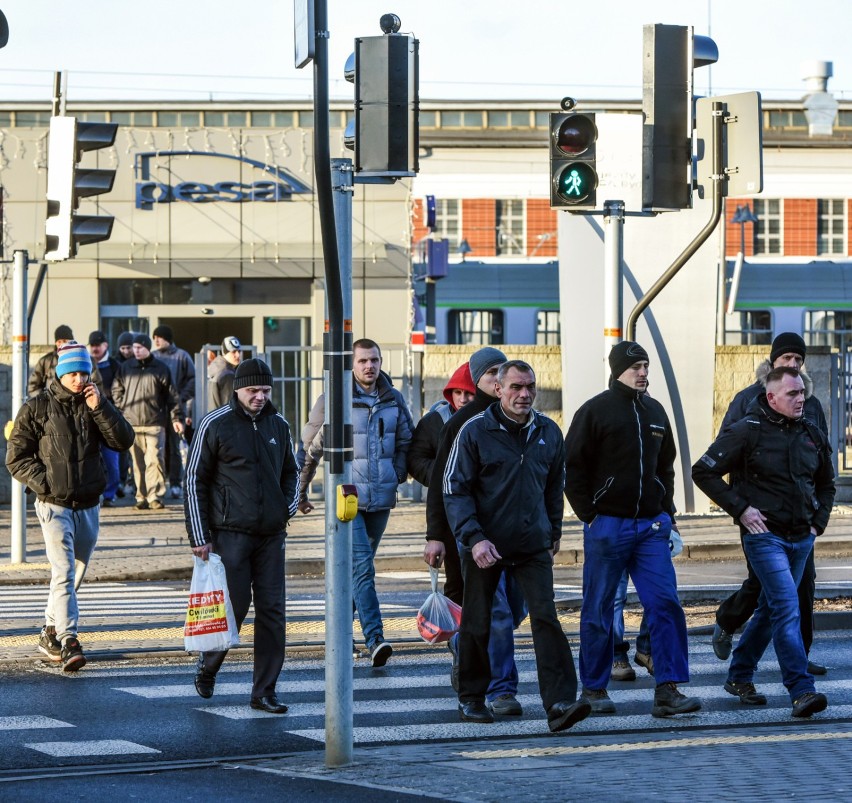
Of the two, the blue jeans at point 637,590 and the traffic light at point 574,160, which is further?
the traffic light at point 574,160

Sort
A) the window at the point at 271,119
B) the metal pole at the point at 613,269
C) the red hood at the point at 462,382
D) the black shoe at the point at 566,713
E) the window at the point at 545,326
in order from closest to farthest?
the black shoe at the point at 566,713 < the red hood at the point at 462,382 < the metal pole at the point at 613,269 < the window at the point at 545,326 < the window at the point at 271,119

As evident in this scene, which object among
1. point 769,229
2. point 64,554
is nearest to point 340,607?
point 64,554

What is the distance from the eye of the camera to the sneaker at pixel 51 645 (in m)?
9.61

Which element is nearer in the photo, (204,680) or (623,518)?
(623,518)

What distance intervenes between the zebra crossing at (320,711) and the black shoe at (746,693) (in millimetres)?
47

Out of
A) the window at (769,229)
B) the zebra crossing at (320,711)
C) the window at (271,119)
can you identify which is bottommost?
the zebra crossing at (320,711)

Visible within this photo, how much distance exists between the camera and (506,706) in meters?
8.20

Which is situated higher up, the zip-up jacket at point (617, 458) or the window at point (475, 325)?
the window at point (475, 325)

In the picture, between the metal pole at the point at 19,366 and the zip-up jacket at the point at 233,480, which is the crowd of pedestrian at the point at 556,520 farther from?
the metal pole at the point at 19,366

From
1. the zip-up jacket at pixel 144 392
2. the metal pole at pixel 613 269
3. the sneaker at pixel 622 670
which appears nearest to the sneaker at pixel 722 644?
the sneaker at pixel 622 670

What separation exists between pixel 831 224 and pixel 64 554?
4932 centimetres

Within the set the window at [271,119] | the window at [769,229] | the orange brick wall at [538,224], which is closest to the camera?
the window at [271,119]

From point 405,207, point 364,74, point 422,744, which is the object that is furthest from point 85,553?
point 405,207

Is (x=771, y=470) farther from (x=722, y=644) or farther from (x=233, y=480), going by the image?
(x=233, y=480)
